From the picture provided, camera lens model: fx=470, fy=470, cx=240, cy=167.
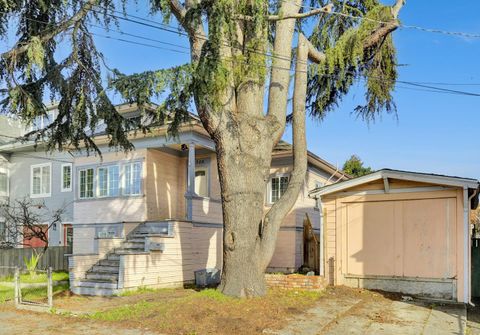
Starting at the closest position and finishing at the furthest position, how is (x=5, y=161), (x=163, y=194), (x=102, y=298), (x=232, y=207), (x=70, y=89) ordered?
(x=232, y=207)
(x=70, y=89)
(x=102, y=298)
(x=163, y=194)
(x=5, y=161)

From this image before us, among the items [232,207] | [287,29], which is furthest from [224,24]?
[232,207]

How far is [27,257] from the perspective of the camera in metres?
18.1

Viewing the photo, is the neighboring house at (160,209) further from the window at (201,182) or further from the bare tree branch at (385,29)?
the bare tree branch at (385,29)

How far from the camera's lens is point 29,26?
10336 mm

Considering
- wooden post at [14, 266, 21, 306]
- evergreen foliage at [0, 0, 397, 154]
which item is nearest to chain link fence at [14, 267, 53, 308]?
wooden post at [14, 266, 21, 306]

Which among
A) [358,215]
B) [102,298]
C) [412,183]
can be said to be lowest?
[102,298]

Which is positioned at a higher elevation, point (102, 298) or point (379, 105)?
point (379, 105)

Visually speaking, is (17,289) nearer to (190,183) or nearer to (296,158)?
(190,183)

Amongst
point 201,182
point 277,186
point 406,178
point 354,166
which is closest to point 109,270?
point 201,182

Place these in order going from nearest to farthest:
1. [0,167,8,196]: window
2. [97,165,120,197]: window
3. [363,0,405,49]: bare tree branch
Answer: [363,0,405,49]: bare tree branch, [97,165,120,197]: window, [0,167,8,196]: window

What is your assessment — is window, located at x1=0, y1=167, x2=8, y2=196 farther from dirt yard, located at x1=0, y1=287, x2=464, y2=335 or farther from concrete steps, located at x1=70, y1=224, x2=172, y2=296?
dirt yard, located at x1=0, y1=287, x2=464, y2=335

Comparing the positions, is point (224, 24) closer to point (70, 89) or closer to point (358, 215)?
point (70, 89)

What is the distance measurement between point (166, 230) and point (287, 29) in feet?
23.4

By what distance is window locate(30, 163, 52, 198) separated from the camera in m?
22.6
